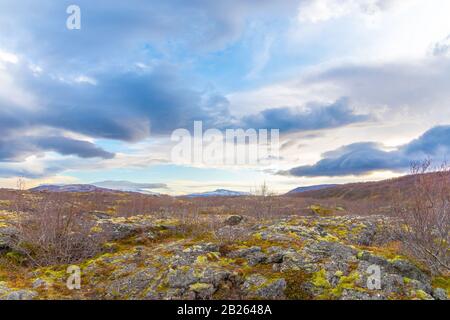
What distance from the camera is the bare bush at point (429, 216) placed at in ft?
40.1

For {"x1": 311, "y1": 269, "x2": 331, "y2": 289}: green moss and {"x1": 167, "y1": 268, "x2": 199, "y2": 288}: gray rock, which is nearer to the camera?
{"x1": 311, "y1": 269, "x2": 331, "y2": 289}: green moss

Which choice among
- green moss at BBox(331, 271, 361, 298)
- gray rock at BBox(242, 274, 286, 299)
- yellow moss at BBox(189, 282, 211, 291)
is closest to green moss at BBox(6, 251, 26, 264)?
yellow moss at BBox(189, 282, 211, 291)

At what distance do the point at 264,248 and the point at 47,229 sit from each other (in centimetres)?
940

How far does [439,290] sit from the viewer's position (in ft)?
29.8

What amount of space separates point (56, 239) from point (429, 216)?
15054 mm

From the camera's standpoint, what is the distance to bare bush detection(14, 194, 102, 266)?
1409cm

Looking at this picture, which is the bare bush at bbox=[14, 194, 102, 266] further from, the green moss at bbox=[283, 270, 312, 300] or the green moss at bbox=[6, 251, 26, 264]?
the green moss at bbox=[283, 270, 312, 300]

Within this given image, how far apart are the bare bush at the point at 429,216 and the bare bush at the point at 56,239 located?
1301 centimetres

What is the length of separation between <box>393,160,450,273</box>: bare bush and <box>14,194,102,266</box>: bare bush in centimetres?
1301

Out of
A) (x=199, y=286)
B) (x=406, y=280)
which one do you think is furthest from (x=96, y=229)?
(x=406, y=280)

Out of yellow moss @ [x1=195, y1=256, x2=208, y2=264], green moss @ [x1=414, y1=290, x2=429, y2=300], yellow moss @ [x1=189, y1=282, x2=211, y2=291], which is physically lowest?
green moss @ [x1=414, y1=290, x2=429, y2=300]

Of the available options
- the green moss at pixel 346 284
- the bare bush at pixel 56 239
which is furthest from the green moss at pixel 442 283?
the bare bush at pixel 56 239

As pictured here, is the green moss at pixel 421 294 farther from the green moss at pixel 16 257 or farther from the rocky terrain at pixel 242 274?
the green moss at pixel 16 257

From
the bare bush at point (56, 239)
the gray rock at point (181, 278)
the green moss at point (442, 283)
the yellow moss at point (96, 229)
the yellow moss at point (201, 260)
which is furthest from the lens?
the yellow moss at point (96, 229)
